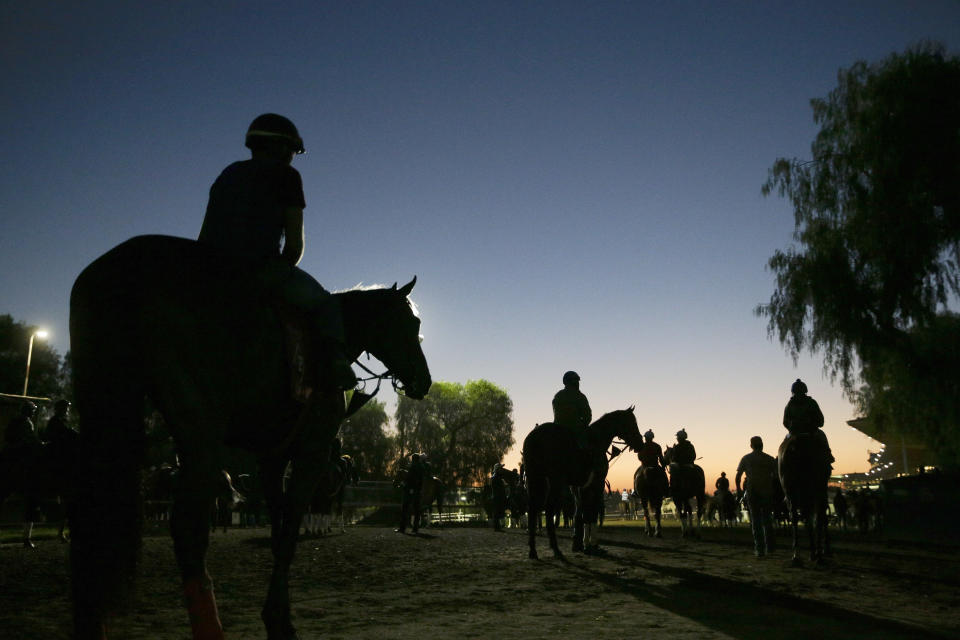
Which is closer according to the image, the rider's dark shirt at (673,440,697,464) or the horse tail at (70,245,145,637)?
the horse tail at (70,245,145,637)

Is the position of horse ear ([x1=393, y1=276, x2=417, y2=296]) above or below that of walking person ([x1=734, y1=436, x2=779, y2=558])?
above

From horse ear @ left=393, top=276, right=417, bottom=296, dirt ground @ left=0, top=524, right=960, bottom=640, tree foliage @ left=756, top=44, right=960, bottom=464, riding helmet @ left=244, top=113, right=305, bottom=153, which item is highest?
tree foliage @ left=756, top=44, right=960, bottom=464

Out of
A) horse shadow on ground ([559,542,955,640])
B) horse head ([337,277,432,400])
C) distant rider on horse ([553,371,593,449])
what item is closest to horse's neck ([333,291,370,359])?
horse head ([337,277,432,400])

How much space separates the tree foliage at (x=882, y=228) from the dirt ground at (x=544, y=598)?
1679 centimetres

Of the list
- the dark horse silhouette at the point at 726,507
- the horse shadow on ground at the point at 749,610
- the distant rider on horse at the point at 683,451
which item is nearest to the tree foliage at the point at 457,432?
the dark horse silhouette at the point at 726,507

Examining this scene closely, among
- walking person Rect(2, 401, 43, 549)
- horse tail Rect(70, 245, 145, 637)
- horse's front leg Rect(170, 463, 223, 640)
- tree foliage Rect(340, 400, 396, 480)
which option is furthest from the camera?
tree foliage Rect(340, 400, 396, 480)

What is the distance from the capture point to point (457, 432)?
7562 centimetres

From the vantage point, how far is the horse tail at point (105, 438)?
321 cm

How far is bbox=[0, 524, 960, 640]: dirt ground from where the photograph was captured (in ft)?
19.7

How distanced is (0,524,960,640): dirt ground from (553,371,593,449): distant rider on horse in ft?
7.38

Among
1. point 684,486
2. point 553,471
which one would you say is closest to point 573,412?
point 553,471

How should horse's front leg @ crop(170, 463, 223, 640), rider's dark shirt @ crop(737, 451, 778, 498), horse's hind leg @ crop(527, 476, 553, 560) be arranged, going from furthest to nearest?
1. rider's dark shirt @ crop(737, 451, 778, 498)
2. horse's hind leg @ crop(527, 476, 553, 560)
3. horse's front leg @ crop(170, 463, 223, 640)

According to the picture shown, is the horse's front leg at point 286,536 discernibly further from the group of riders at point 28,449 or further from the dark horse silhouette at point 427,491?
the dark horse silhouette at point 427,491

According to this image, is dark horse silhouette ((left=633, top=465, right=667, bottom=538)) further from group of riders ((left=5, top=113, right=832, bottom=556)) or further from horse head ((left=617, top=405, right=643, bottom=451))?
group of riders ((left=5, top=113, right=832, bottom=556))
